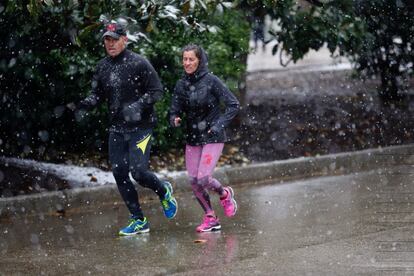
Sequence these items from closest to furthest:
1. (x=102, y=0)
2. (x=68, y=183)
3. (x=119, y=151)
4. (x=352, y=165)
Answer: (x=119, y=151) → (x=102, y=0) → (x=68, y=183) → (x=352, y=165)

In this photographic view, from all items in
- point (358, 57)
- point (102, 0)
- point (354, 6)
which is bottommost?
point (358, 57)

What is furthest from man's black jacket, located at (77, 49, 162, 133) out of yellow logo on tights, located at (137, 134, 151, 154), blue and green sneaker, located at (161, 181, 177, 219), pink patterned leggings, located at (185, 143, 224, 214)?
blue and green sneaker, located at (161, 181, 177, 219)

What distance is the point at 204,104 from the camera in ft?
29.9

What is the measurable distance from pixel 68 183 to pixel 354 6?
19.3 feet

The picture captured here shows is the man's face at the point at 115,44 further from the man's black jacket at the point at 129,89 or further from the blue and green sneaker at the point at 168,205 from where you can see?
the blue and green sneaker at the point at 168,205

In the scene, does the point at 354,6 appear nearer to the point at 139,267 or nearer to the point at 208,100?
the point at 208,100

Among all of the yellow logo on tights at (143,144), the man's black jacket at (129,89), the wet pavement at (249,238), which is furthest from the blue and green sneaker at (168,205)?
the man's black jacket at (129,89)

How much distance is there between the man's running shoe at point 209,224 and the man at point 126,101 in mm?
580

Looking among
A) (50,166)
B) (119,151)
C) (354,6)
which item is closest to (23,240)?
(119,151)

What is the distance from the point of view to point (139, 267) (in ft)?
24.6

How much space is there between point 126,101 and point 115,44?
51 centimetres

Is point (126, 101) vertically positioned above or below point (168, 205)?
→ above

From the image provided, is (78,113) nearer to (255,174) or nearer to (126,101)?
(255,174)

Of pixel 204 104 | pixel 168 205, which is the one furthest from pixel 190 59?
pixel 168 205
